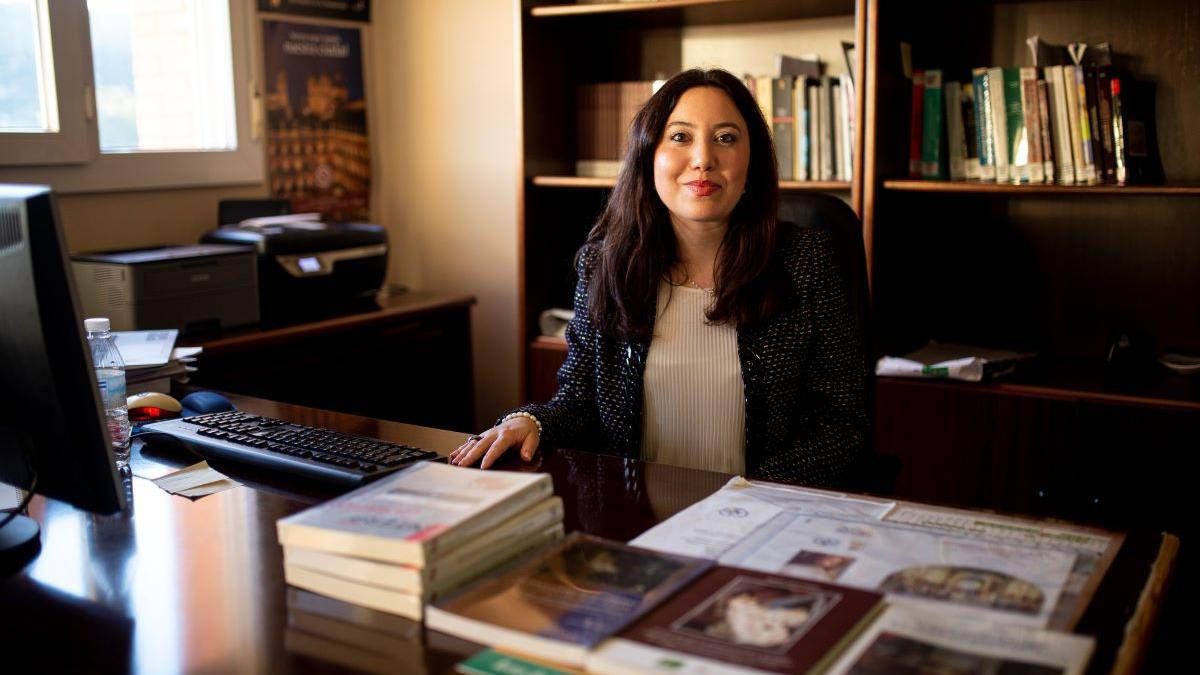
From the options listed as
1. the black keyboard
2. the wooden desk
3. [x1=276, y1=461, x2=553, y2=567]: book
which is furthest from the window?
[x1=276, y1=461, x2=553, y2=567]: book

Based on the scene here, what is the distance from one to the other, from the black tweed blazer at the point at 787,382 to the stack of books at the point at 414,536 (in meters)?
0.62

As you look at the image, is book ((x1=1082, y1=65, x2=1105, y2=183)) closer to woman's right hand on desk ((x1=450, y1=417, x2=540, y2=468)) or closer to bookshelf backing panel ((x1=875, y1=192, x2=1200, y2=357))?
bookshelf backing panel ((x1=875, y1=192, x2=1200, y2=357))

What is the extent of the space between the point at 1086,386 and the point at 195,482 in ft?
6.18

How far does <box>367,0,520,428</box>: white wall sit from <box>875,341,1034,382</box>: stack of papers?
137 cm

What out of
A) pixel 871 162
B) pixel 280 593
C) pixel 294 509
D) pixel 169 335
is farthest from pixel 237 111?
pixel 280 593

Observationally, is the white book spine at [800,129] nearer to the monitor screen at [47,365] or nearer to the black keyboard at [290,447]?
the black keyboard at [290,447]

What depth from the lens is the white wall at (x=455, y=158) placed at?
3.55m

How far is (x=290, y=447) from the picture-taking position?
1530 millimetres

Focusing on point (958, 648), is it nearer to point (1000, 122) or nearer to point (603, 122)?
point (1000, 122)

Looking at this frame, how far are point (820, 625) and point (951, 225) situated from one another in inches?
84.7

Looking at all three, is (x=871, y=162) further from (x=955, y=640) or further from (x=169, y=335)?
(x=955, y=640)

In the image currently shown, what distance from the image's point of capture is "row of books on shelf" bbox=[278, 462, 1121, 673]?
91 centimetres

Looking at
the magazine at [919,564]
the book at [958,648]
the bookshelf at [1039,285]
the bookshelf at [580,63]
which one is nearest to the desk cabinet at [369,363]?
the bookshelf at [580,63]

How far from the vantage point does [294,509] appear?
1367 millimetres
